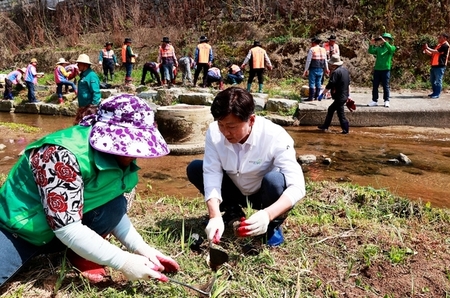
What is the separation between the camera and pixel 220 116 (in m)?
2.02

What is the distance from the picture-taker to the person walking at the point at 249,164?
2016 mm

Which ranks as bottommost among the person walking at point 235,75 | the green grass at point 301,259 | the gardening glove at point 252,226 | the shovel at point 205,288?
the green grass at point 301,259

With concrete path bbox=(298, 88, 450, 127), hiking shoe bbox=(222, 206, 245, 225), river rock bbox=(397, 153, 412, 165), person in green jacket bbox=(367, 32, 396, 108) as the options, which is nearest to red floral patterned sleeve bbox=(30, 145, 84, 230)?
hiking shoe bbox=(222, 206, 245, 225)

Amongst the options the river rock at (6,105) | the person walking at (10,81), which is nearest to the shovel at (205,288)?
the river rock at (6,105)

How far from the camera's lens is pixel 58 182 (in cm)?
152

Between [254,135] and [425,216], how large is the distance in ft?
4.99

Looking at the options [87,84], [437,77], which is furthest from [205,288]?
[437,77]

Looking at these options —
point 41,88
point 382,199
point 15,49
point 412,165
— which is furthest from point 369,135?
point 15,49

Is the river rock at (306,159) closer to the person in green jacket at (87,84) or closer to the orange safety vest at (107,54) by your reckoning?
the person in green jacket at (87,84)

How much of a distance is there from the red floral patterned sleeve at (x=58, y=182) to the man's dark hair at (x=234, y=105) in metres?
0.76

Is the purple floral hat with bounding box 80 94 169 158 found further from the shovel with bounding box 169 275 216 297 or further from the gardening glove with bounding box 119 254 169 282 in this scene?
→ the shovel with bounding box 169 275 216 297

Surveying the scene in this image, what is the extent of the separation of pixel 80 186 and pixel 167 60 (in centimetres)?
1038

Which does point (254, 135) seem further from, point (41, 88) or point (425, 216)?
point (41, 88)

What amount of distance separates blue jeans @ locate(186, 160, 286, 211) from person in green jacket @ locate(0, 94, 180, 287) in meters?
0.70
